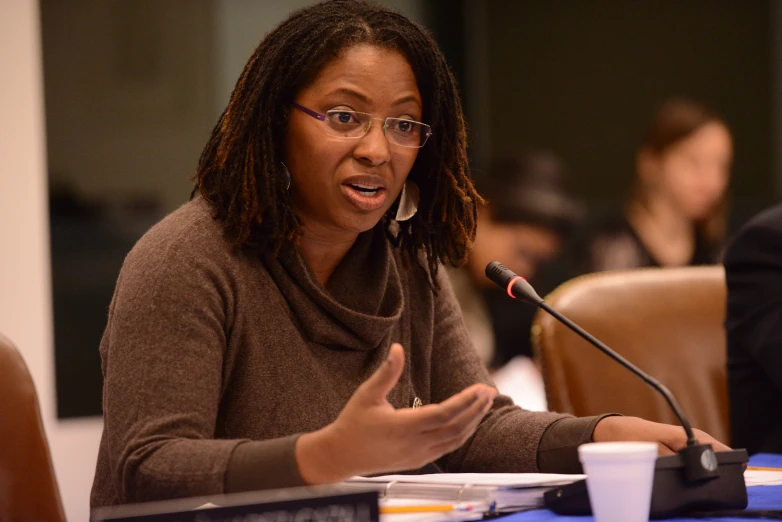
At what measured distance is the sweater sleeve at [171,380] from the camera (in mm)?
1193

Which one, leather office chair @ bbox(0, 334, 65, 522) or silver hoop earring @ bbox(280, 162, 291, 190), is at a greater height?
silver hoop earring @ bbox(280, 162, 291, 190)

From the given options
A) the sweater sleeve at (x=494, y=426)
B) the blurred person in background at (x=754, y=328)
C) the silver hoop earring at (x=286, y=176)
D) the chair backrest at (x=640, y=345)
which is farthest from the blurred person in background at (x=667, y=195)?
the silver hoop earring at (x=286, y=176)

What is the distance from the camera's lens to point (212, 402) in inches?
51.8

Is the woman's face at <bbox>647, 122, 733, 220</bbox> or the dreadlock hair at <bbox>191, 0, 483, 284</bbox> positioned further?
the woman's face at <bbox>647, 122, 733, 220</bbox>

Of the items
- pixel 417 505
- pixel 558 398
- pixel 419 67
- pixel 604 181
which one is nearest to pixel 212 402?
pixel 417 505

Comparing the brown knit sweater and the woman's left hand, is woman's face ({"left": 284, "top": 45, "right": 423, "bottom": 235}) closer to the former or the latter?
the brown knit sweater

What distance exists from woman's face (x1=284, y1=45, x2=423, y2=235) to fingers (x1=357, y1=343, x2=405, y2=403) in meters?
0.50

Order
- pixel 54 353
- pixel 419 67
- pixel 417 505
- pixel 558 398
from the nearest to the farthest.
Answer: pixel 417 505 < pixel 419 67 < pixel 558 398 < pixel 54 353

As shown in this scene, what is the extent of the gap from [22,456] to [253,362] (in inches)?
14.3

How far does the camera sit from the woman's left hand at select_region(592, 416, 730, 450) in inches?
53.2

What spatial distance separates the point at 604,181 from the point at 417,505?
12.7ft

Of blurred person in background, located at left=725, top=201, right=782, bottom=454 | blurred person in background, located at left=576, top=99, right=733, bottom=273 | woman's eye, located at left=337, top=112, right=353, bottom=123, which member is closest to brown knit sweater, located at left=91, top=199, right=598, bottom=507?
woman's eye, located at left=337, top=112, right=353, bottom=123

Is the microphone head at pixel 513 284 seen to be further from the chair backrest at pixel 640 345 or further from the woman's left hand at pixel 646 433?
the chair backrest at pixel 640 345

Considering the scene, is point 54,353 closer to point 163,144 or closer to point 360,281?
point 163,144
